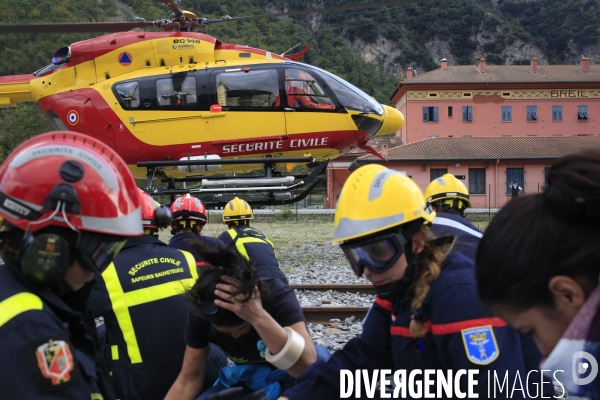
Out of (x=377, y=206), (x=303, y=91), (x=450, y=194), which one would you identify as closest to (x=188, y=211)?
(x=450, y=194)

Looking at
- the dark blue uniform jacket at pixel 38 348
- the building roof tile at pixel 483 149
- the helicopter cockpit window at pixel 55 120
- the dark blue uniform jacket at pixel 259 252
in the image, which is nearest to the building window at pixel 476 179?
the building roof tile at pixel 483 149

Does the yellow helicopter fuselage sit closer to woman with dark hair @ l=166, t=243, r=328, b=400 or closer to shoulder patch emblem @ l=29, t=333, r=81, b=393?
woman with dark hair @ l=166, t=243, r=328, b=400

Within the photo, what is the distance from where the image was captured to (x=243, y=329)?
2.76 metres

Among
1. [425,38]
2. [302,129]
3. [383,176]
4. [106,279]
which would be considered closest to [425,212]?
[383,176]

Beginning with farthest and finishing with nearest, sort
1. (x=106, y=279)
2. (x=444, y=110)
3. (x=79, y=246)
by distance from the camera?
(x=444, y=110) < (x=106, y=279) < (x=79, y=246)

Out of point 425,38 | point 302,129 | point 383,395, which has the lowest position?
point 383,395

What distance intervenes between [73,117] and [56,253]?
791 centimetres

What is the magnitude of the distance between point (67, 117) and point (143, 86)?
147cm

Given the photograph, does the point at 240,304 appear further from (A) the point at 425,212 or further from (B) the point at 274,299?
(A) the point at 425,212

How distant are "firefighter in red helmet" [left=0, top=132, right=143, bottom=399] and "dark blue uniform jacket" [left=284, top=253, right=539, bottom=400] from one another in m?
1.02

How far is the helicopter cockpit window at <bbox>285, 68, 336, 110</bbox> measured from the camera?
28.1 ft

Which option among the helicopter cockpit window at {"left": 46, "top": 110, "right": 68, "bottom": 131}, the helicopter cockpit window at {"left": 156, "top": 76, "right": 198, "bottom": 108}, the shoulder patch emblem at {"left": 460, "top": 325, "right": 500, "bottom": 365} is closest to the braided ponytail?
the shoulder patch emblem at {"left": 460, "top": 325, "right": 500, "bottom": 365}

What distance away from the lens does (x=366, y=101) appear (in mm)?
8961

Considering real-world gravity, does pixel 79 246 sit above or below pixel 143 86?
below
